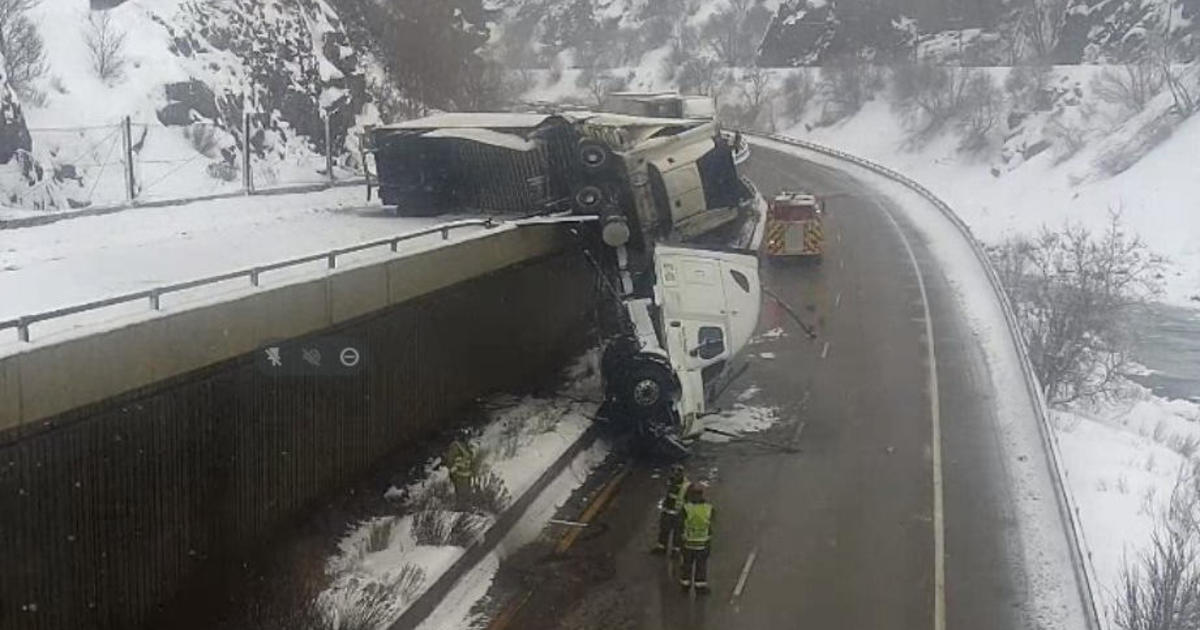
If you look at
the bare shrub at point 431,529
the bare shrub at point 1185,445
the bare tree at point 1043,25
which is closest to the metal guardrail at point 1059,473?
the bare shrub at point 1185,445

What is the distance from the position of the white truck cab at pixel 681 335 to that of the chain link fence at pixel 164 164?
946cm

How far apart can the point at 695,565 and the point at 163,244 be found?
28.2 feet

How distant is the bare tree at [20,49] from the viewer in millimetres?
28453

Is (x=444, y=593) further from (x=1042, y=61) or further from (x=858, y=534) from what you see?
(x=1042, y=61)

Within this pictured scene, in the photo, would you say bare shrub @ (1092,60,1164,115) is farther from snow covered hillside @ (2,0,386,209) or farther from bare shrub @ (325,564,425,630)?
bare shrub @ (325,564,425,630)

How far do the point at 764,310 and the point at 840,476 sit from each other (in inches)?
Result: 544

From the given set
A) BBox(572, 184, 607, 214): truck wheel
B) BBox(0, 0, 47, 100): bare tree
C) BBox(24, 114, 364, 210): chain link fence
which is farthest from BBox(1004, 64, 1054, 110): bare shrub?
BBox(0, 0, 47, 100): bare tree

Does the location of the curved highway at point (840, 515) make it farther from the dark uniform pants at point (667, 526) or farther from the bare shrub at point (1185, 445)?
the bare shrub at point (1185, 445)

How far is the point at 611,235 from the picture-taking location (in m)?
21.3

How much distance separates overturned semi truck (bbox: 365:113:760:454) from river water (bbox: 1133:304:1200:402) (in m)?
18.4

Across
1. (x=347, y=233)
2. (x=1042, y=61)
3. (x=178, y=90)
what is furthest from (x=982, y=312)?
(x=1042, y=61)

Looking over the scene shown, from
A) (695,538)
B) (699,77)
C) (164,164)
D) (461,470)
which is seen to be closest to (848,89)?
(699,77)

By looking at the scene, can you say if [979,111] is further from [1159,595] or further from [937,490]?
[1159,595]

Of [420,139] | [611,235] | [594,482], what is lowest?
[594,482]
